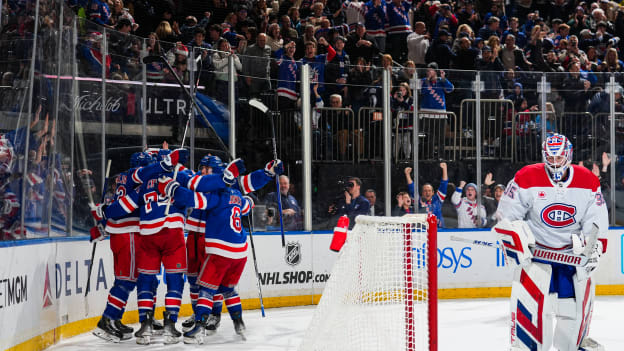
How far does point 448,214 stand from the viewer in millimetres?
9109

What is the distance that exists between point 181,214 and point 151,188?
32cm

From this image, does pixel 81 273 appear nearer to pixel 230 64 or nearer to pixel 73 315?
pixel 73 315

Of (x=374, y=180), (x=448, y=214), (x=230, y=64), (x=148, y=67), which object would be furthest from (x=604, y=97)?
(x=148, y=67)

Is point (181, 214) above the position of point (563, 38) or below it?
below

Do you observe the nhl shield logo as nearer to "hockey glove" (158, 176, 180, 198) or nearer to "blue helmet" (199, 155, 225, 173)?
"blue helmet" (199, 155, 225, 173)

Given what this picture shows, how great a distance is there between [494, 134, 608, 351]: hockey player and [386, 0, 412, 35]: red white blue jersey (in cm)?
625

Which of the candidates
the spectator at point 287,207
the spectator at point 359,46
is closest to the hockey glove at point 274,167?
the spectator at point 287,207

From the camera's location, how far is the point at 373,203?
876cm

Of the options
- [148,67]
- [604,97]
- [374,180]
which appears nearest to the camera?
[148,67]

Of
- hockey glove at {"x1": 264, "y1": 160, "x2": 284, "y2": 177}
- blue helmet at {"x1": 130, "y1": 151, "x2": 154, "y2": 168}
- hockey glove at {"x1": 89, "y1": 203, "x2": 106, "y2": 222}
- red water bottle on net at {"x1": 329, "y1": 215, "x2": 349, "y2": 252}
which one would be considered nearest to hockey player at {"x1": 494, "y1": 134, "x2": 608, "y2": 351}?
red water bottle on net at {"x1": 329, "y1": 215, "x2": 349, "y2": 252}

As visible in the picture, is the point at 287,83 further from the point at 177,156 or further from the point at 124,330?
the point at 124,330

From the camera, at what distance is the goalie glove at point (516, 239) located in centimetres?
454

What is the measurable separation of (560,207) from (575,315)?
2.03 ft

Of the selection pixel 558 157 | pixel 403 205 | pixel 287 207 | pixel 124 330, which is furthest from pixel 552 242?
pixel 403 205
